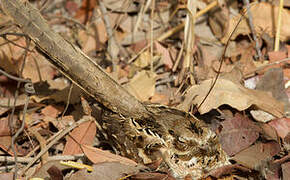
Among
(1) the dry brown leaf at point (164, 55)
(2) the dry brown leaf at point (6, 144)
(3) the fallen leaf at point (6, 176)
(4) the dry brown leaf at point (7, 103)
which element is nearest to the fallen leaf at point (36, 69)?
(4) the dry brown leaf at point (7, 103)

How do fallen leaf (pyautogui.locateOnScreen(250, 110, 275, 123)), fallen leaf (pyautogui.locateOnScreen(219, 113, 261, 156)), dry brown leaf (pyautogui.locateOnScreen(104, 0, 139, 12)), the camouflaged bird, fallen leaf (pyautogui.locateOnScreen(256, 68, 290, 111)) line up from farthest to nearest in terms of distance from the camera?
1. dry brown leaf (pyautogui.locateOnScreen(104, 0, 139, 12))
2. fallen leaf (pyautogui.locateOnScreen(256, 68, 290, 111))
3. fallen leaf (pyautogui.locateOnScreen(250, 110, 275, 123))
4. fallen leaf (pyautogui.locateOnScreen(219, 113, 261, 156))
5. the camouflaged bird

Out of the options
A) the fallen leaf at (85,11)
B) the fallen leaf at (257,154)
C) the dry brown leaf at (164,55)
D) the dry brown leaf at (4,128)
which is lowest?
the fallen leaf at (257,154)

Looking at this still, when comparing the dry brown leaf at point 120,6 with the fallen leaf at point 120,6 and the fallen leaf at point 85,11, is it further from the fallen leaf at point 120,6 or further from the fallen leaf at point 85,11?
the fallen leaf at point 85,11

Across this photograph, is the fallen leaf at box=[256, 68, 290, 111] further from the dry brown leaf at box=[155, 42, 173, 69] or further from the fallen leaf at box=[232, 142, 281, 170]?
the dry brown leaf at box=[155, 42, 173, 69]

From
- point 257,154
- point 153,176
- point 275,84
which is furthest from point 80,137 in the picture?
point 275,84

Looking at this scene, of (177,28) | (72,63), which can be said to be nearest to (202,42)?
(177,28)

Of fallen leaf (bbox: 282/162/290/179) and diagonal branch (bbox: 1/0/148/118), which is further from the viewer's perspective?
fallen leaf (bbox: 282/162/290/179)

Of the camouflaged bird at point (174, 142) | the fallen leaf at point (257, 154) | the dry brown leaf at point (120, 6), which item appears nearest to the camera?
the camouflaged bird at point (174, 142)

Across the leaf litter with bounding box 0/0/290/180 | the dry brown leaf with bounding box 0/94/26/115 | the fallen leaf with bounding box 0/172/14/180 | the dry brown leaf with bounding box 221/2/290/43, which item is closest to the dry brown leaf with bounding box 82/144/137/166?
the leaf litter with bounding box 0/0/290/180
